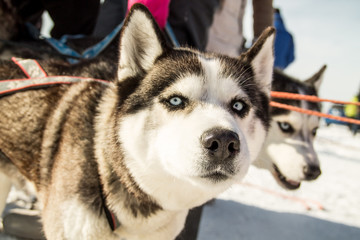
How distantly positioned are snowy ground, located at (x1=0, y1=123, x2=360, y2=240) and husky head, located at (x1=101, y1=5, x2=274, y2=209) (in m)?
0.67

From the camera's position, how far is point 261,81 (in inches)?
56.9

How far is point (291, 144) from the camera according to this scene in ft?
6.72

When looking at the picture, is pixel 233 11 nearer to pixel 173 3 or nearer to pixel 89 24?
pixel 173 3

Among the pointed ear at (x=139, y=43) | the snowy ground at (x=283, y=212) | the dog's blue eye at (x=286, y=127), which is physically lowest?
the snowy ground at (x=283, y=212)

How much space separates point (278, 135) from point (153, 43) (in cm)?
134

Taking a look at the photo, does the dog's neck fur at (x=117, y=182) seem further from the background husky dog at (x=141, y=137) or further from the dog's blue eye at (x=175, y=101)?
the dog's blue eye at (x=175, y=101)

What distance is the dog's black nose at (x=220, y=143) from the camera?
2.87 ft

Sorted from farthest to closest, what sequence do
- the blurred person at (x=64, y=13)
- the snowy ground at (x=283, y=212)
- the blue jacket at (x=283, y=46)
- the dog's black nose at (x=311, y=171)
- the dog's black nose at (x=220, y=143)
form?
the blue jacket at (x=283, y=46), the blurred person at (x=64, y=13), the snowy ground at (x=283, y=212), the dog's black nose at (x=311, y=171), the dog's black nose at (x=220, y=143)

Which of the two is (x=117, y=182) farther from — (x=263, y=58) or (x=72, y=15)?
(x=72, y=15)

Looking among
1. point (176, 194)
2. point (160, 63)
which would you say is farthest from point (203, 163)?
point (160, 63)

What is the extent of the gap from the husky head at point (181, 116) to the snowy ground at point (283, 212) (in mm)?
674

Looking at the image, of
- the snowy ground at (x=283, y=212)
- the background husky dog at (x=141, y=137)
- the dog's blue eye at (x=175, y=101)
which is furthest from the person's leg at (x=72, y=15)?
the snowy ground at (x=283, y=212)

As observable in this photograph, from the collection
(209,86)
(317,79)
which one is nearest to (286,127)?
(317,79)

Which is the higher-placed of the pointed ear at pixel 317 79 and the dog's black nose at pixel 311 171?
the pointed ear at pixel 317 79
